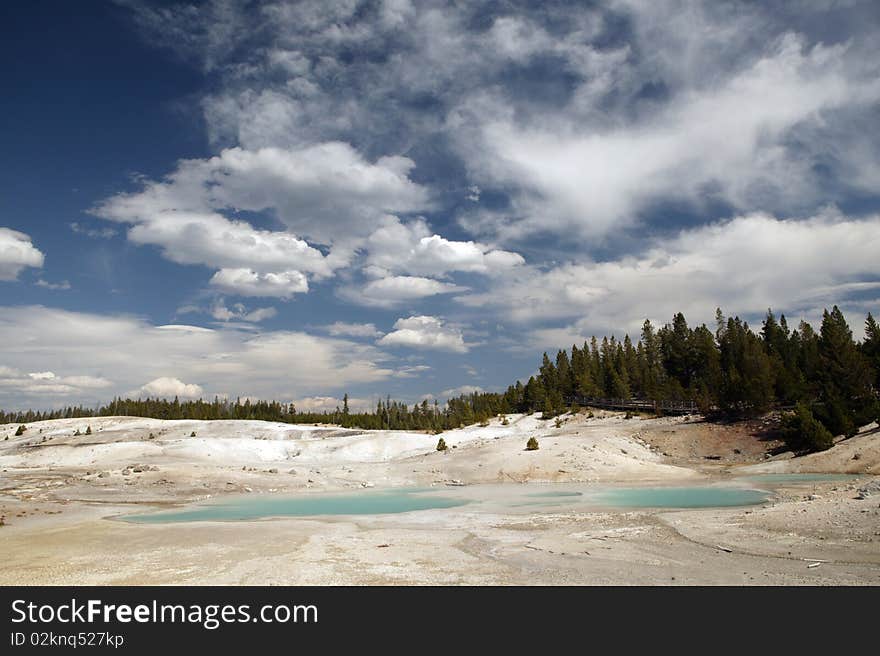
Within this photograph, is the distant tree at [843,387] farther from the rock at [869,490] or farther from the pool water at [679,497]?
the rock at [869,490]

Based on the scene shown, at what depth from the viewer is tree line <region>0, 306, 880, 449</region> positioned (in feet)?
192

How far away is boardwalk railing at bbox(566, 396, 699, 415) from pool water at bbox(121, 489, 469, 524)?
5907cm

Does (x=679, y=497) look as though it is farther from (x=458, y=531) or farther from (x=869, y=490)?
(x=458, y=531)

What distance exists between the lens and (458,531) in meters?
20.1

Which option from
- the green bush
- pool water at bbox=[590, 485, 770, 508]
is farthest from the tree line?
pool water at bbox=[590, 485, 770, 508]

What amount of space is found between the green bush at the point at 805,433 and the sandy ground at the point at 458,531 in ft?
4.96

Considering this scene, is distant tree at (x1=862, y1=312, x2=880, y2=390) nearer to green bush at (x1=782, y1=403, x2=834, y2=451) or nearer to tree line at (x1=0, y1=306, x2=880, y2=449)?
tree line at (x1=0, y1=306, x2=880, y2=449)

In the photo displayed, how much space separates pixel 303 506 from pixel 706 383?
76.2 meters

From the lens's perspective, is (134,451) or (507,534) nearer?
(507,534)
